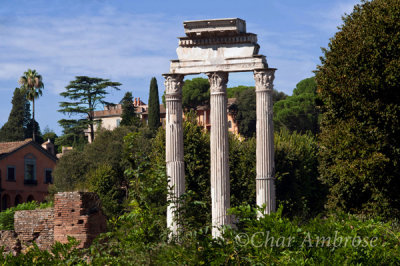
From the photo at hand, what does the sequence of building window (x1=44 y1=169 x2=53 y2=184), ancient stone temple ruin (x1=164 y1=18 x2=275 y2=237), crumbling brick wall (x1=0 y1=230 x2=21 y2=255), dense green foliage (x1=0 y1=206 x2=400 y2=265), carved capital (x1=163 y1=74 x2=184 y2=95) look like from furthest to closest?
building window (x1=44 y1=169 x2=53 y2=184), carved capital (x1=163 y1=74 x2=184 y2=95), ancient stone temple ruin (x1=164 y1=18 x2=275 y2=237), crumbling brick wall (x1=0 y1=230 x2=21 y2=255), dense green foliage (x1=0 y1=206 x2=400 y2=265)

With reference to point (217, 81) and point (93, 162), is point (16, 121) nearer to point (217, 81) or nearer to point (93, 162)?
point (93, 162)

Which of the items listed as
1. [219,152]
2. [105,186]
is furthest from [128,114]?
[219,152]

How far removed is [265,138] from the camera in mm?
25703

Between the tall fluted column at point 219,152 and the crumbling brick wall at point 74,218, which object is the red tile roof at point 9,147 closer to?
the tall fluted column at point 219,152

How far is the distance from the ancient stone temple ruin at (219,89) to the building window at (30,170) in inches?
1464

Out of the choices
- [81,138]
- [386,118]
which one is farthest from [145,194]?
[81,138]

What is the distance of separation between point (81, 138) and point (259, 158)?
50.6 m

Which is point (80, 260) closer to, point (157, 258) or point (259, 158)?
point (157, 258)

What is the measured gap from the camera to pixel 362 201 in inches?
877

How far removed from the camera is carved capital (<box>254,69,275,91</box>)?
25.9 metres

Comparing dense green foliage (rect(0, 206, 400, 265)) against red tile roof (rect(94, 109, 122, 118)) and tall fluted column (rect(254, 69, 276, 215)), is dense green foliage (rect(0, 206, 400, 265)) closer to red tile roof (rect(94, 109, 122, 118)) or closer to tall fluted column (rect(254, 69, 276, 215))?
tall fluted column (rect(254, 69, 276, 215))

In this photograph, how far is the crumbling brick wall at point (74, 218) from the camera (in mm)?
14828

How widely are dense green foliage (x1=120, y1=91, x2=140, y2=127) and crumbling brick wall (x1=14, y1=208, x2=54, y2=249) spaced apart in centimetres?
4786

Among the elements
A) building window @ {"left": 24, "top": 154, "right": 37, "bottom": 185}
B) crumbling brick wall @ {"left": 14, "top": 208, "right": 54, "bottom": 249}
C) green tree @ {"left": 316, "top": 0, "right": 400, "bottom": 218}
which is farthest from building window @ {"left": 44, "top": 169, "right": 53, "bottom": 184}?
crumbling brick wall @ {"left": 14, "top": 208, "right": 54, "bottom": 249}
